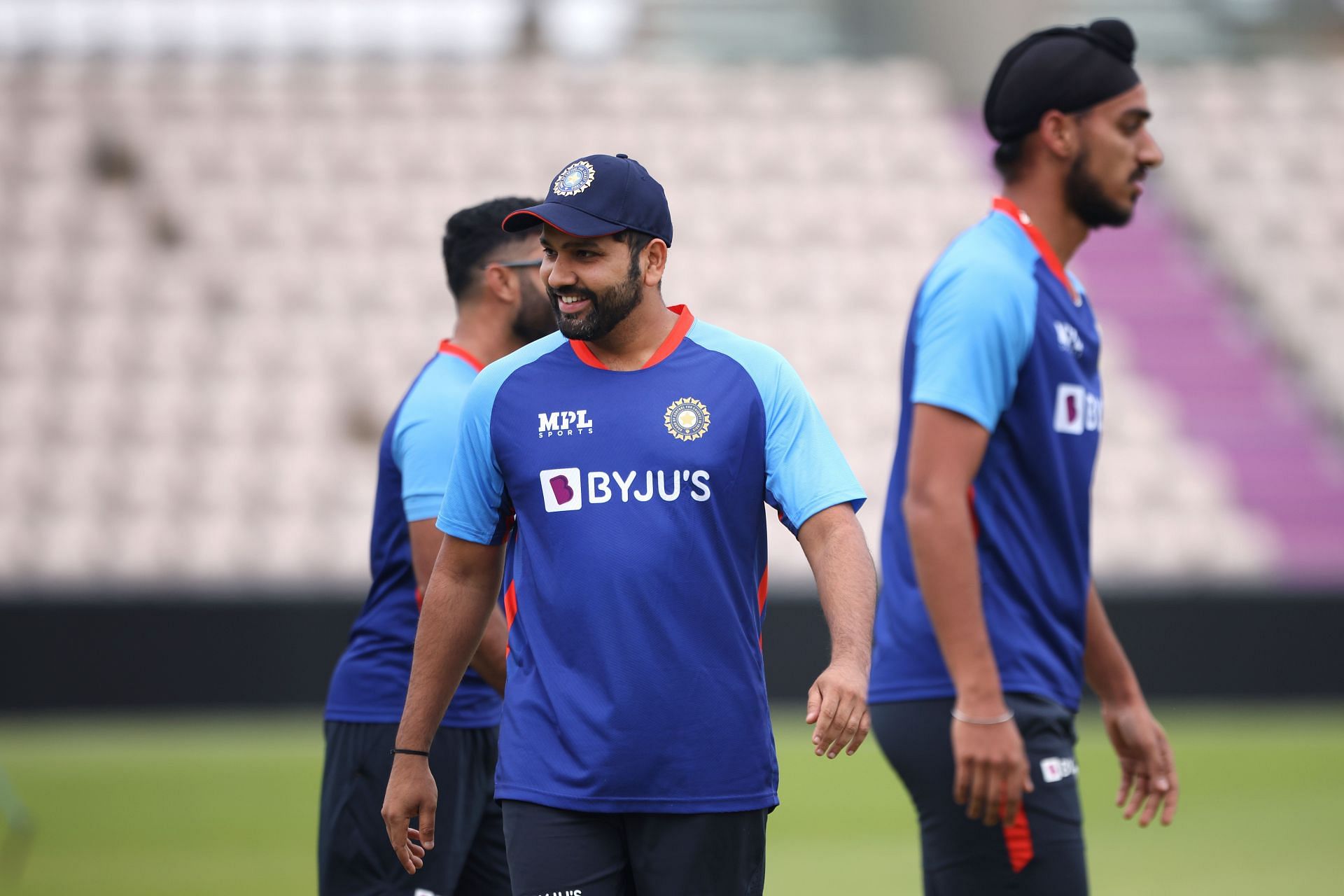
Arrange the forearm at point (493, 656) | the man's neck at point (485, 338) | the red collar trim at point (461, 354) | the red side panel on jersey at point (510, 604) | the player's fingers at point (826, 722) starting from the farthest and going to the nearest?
the man's neck at point (485, 338)
the red collar trim at point (461, 354)
the forearm at point (493, 656)
the red side panel on jersey at point (510, 604)
the player's fingers at point (826, 722)

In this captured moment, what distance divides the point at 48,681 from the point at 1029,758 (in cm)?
1163

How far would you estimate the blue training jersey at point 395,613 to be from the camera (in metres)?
4.25

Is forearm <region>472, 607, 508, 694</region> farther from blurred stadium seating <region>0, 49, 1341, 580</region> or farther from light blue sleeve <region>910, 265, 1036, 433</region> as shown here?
blurred stadium seating <region>0, 49, 1341, 580</region>

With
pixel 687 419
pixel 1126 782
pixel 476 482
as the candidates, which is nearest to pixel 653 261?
pixel 687 419

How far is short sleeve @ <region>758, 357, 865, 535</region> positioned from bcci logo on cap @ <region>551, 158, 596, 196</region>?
56cm

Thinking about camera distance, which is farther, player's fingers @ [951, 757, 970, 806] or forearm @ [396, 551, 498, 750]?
forearm @ [396, 551, 498, 750]

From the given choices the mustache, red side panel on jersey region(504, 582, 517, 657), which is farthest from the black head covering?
red side panel on jersey region(504, 582, 517, 657)

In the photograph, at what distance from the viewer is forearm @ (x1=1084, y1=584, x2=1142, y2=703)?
3783 millimetres

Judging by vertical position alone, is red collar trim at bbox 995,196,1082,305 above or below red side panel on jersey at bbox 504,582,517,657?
above

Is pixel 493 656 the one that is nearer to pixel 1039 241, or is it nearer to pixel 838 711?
pixel 838 711

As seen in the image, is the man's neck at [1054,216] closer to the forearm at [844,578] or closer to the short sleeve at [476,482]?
the forearm at [844,578]

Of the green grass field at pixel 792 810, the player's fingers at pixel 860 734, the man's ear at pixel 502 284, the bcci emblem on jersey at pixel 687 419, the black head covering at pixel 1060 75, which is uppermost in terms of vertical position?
the black head covering at pixel 1060 75

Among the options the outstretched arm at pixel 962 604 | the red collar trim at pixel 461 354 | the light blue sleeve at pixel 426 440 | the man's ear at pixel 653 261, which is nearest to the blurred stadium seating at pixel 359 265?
the red collar trim at pixel 461 354

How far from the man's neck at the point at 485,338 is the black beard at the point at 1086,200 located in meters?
1.64
